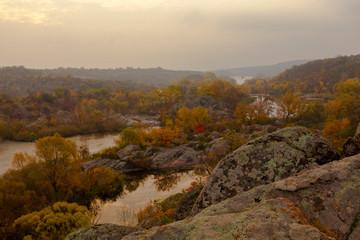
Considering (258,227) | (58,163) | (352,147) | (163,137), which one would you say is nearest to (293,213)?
(258,227)

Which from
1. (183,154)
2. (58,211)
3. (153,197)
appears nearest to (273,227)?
(58,211)

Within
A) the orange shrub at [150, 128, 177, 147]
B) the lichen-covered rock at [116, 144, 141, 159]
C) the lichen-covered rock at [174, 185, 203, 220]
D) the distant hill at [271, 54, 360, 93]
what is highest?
the distant hill at [271, 54, 360, 93]

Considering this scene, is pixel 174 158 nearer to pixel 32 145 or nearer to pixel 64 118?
pixel 32 145

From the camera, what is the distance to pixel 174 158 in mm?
42312

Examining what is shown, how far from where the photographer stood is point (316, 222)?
170 inches

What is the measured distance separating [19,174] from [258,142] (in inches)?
1145

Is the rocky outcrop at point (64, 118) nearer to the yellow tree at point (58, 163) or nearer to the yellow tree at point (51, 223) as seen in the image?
the yellow tree at point (58, 163)

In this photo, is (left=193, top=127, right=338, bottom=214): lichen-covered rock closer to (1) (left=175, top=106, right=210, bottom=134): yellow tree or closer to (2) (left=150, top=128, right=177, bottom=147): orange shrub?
(2) (left=150, top=128, right=177, bottom=147): orange shrub

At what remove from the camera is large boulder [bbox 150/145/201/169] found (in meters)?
41.2

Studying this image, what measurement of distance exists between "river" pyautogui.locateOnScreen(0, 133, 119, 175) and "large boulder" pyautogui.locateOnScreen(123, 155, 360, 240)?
52267 millimetres

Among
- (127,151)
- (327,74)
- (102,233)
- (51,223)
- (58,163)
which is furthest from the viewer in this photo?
(327,74)

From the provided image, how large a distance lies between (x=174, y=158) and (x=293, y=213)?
38821 mm

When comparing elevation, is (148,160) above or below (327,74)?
below

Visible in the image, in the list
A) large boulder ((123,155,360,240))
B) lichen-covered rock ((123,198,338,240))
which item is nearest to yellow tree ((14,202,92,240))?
large boulder ((123,155,360,240))
